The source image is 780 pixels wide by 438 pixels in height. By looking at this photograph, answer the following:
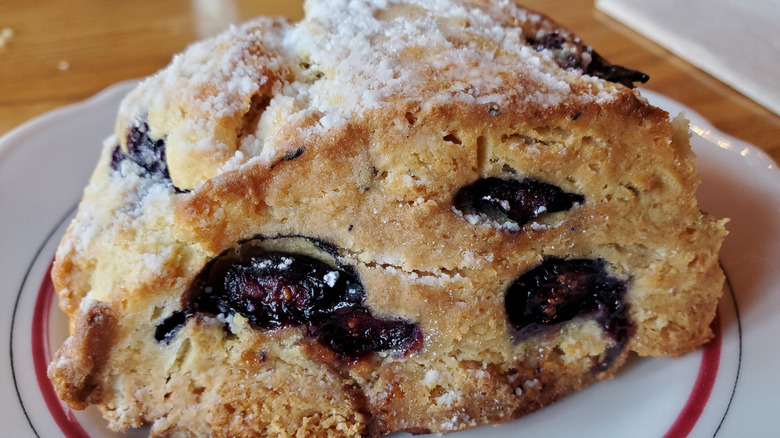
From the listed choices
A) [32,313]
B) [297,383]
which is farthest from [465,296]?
[32,313]

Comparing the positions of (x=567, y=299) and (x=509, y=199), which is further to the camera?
(x=567, y=299)

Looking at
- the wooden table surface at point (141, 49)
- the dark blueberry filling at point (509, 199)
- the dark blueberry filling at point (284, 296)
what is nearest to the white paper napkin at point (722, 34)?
the wooden table surface at point (141, 49)

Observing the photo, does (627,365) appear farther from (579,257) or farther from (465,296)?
(465,296)

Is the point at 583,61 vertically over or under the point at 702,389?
over

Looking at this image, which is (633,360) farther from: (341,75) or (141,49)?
(141,49)

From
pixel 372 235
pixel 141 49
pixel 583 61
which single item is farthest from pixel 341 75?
pixel 141 49
